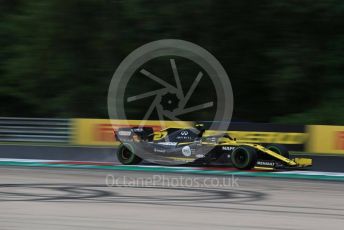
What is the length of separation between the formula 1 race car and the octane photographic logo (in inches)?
313

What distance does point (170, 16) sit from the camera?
76.1 ft

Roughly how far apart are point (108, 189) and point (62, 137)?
269 inches

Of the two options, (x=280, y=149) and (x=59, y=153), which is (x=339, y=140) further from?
(x=59, y=153)

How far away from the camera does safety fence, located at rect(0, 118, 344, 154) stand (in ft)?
48.5

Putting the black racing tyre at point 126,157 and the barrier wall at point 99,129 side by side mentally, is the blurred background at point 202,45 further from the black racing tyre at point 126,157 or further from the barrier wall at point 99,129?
the black racing tyre at point 126,157

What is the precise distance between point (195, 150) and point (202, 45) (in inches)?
398

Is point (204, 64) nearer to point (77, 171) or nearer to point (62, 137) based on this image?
point (62, 137)

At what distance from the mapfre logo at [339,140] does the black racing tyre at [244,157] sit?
7.00 feet

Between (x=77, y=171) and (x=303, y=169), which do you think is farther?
(x=303, y=169)

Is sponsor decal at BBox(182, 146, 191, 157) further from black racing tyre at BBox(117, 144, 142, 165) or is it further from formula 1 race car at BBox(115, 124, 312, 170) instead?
black racing tyre at BBox(117, 144, 142, 165)

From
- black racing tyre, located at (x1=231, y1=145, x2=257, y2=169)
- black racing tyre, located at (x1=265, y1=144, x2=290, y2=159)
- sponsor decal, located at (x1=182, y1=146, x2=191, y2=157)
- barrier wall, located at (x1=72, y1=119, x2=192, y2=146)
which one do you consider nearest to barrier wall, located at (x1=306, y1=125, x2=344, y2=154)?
black racing tyre, located at (x1=265, y1=144, x2=290, y2=159)

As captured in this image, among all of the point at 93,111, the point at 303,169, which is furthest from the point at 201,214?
the point at 93,111

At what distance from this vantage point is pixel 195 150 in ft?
47.2

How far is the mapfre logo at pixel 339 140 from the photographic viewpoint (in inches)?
576
